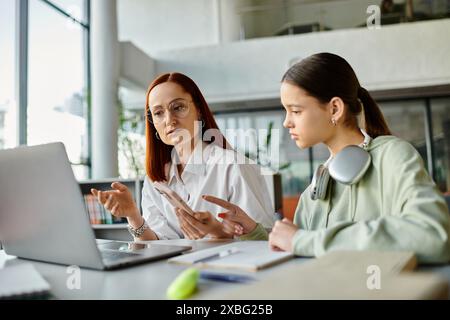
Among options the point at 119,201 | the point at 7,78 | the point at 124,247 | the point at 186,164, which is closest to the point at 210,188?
the point at 186,164

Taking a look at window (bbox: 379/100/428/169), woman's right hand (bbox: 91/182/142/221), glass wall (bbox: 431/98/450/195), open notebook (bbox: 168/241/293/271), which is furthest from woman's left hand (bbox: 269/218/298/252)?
glass wall (bbox: 431/98/450/195)

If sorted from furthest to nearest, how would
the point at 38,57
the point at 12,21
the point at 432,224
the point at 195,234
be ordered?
the point at 38,57 → the point at 12,21 → the point at 195,234 → the point at 432,224

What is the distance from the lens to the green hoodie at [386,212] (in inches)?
34.0

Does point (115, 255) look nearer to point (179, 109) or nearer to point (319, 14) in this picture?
point (179, 109)

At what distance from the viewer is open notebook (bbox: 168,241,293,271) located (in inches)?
34.0

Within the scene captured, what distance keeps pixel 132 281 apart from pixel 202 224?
1.90 ft

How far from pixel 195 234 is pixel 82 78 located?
503cm

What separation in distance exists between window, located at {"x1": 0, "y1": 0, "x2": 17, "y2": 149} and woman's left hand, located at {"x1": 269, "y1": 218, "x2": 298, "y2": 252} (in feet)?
13.0

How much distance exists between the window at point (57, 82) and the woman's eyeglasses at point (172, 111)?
109 inches

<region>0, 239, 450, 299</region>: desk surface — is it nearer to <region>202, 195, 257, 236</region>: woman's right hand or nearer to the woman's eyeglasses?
<region>202, 195, 257, 236</region>: woman's right hand

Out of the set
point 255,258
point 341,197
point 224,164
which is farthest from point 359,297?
point 224,164
